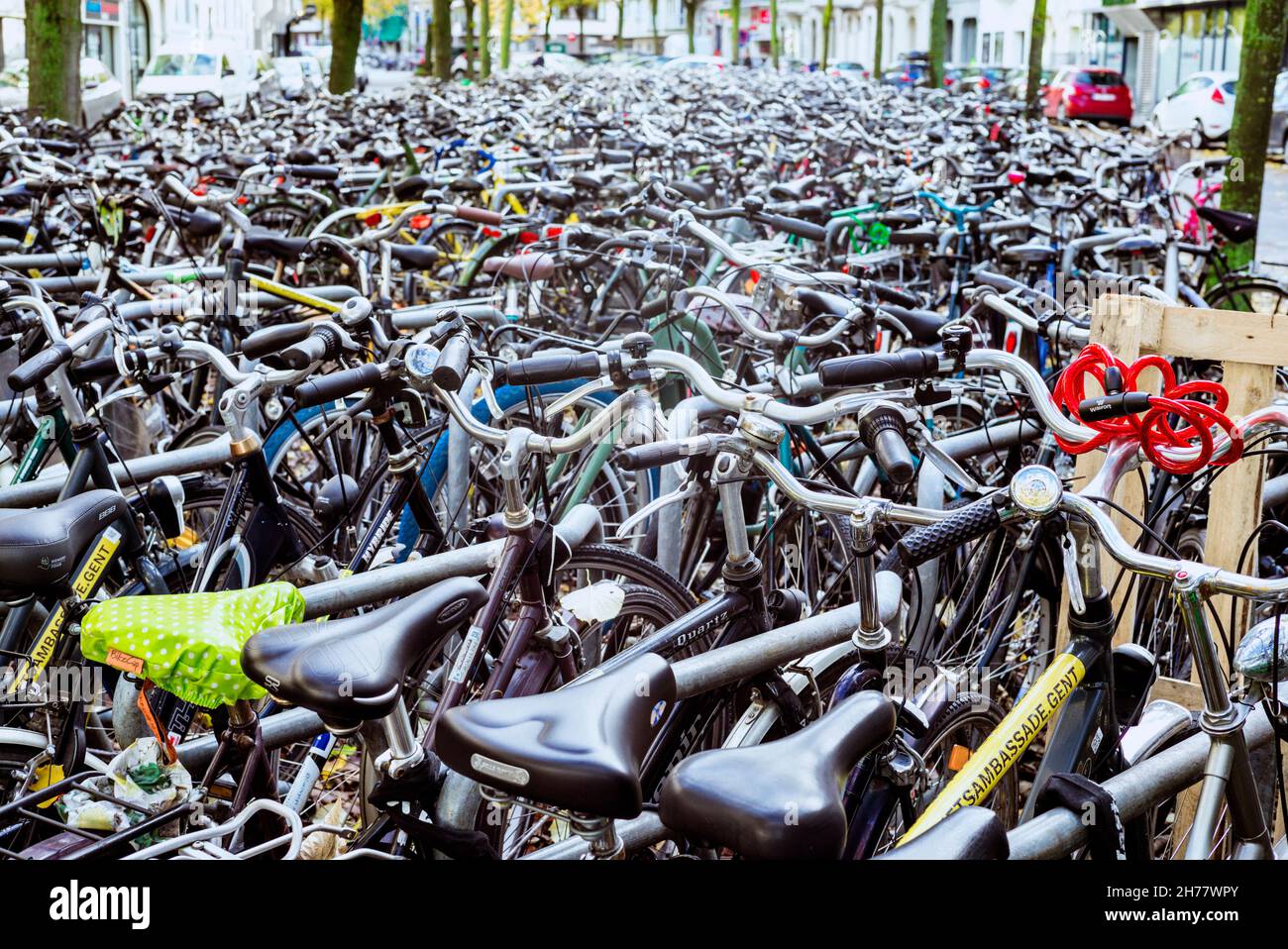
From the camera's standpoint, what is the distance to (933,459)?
315 cm

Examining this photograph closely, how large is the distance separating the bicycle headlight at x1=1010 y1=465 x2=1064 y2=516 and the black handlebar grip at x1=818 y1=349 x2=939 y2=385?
65cm

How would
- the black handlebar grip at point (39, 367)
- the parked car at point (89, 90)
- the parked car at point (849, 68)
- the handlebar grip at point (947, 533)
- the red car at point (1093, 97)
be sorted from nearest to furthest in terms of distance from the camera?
the handlebar grip at point (947, 533) → the black handlebar grip at point (39, 367) → the parked car at point (89, 90) → the red car at point (1093, 97) → the parked car at point (849, 68)

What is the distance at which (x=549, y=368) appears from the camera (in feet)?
10.1

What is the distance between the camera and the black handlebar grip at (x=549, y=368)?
307cm

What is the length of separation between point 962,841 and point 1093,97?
33.8 meters

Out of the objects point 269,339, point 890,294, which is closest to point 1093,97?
point 890,294

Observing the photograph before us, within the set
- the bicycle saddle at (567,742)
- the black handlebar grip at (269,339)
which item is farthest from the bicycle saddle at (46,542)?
the bicycle saddle at (567,742)

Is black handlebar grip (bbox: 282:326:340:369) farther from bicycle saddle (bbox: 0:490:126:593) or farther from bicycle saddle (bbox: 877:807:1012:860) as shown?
bicycle saddle (bbox: 877:807:1012:860)

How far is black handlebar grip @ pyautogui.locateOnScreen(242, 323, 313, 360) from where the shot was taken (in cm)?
349

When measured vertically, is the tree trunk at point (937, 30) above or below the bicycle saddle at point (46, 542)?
above

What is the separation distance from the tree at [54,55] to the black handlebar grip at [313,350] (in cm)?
1083

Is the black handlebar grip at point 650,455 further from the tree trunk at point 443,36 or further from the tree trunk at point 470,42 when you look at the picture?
the tree trunk at point 470,42

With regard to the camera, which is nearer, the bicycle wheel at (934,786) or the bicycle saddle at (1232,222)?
the bicycle wheel at (934,786)
